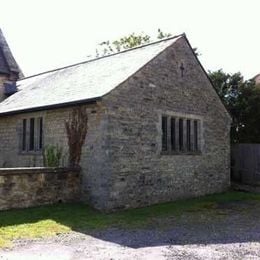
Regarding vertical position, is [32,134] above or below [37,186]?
above

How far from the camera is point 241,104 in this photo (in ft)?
77.0

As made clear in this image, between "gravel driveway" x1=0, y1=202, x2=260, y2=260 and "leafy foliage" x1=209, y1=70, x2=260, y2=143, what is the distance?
41.2 feet

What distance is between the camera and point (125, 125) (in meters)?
13.6

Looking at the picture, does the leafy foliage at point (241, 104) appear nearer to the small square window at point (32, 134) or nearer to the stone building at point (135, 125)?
the stone building at point (135, 125)

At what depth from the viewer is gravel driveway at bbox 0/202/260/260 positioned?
782cm

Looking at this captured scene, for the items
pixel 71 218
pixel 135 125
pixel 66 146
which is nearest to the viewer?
pixel 71 218

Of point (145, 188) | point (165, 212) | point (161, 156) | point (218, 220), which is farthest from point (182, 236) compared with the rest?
point (161, 156)

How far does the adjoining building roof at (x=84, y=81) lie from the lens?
1382cm

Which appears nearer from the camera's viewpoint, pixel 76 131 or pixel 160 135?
pixel 76 131

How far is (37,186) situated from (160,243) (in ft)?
17.3

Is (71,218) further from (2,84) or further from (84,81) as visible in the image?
(2,84)

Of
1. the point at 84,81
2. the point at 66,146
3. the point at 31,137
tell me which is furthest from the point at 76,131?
the point at 31,137

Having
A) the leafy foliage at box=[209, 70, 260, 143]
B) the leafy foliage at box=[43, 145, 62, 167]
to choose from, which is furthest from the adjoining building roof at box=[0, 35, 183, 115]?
the leafy foliage at box=[209, 70, 260, 143]

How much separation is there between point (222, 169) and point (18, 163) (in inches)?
357
